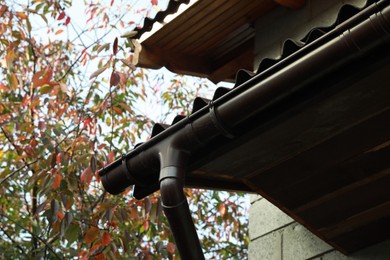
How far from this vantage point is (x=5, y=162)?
27.5ft

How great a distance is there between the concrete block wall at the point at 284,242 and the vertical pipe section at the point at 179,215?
2.56ft

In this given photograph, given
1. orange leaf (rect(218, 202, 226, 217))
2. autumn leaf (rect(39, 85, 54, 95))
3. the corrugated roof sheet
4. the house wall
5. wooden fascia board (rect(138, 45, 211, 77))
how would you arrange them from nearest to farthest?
1. the corrugated roof sheet
2. the house wall
3. wooden fascia board (rect(138, 45, 211, 77))
4. autumn leaf (rect(39, 85, 54, 95))
5. orange leaf (rect(218, 202, 226, 217))

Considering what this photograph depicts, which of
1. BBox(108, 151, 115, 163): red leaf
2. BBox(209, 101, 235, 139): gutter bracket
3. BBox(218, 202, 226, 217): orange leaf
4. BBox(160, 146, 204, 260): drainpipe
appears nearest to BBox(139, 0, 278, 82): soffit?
BBox(209, 101, 235, 139): gutter bracket

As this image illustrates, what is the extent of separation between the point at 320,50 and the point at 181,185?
90 centimetres

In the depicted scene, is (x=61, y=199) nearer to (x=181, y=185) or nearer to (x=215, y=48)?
(x=215, y=48)

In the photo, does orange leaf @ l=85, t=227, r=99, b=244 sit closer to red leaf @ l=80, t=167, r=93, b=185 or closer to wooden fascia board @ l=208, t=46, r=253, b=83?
red leaf @ l=80, t=167, r=93, b=185

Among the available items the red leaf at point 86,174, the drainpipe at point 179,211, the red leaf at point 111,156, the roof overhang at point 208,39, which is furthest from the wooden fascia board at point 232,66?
the red leaf at point 111,156

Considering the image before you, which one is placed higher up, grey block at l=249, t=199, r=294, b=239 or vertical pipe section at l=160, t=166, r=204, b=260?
grey block at l=249, t=199, r=294, b=239

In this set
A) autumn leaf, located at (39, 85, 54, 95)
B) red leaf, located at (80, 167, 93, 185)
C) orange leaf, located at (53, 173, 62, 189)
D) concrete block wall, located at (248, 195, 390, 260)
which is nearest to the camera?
concrete block wall, located at (248, 195, 390, 260)

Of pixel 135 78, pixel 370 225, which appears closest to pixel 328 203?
pixel 370 225

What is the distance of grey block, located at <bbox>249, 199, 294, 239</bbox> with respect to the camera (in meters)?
4.43

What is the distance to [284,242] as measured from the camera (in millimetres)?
4340

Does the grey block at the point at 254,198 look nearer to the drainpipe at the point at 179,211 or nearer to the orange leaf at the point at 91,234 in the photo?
the drainpipe at the point at 179,211

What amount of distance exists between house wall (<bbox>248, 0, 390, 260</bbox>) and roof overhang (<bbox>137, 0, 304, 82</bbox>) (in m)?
0.10
